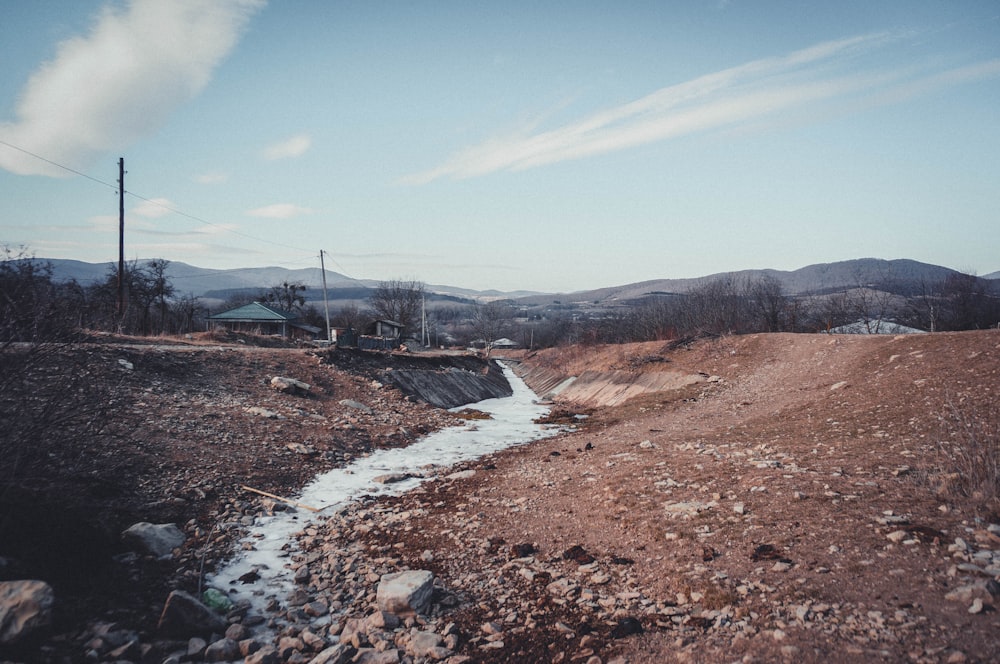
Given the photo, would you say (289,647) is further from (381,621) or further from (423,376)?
(423,376)

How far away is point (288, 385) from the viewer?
16844 mm

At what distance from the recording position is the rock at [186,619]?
5.01 meters

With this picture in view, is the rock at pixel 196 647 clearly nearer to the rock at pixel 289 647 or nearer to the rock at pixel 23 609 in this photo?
the rock at pixel 289 647

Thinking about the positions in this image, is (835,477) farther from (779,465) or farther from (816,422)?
(816,422)

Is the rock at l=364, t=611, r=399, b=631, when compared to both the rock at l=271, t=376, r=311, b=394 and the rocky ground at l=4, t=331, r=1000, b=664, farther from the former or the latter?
the rock at l=271, t=376, r=311, b=394

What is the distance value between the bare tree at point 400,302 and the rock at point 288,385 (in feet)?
179

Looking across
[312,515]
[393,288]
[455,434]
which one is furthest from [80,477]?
[393,288]

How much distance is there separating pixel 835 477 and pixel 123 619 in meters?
A: 9.36

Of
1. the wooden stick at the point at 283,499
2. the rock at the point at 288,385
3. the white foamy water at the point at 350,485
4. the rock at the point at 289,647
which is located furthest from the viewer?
the rock at the point at 288,385

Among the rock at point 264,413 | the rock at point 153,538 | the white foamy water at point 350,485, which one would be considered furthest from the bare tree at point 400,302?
the rock at point 153,538

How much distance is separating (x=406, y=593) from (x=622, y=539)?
3.05 m

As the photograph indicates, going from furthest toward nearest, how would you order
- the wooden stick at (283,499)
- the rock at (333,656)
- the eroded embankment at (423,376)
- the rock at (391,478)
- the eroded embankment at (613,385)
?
1. the eroded embankment at (613,385)
2. the eroded embankment at (423,376)
3. the rock at (391,478)
4. the wooden stick at (283,499)
5. the rock at (333,656)

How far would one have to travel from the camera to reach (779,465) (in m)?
8.60

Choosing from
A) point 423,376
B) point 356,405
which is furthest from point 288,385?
point 423,376
